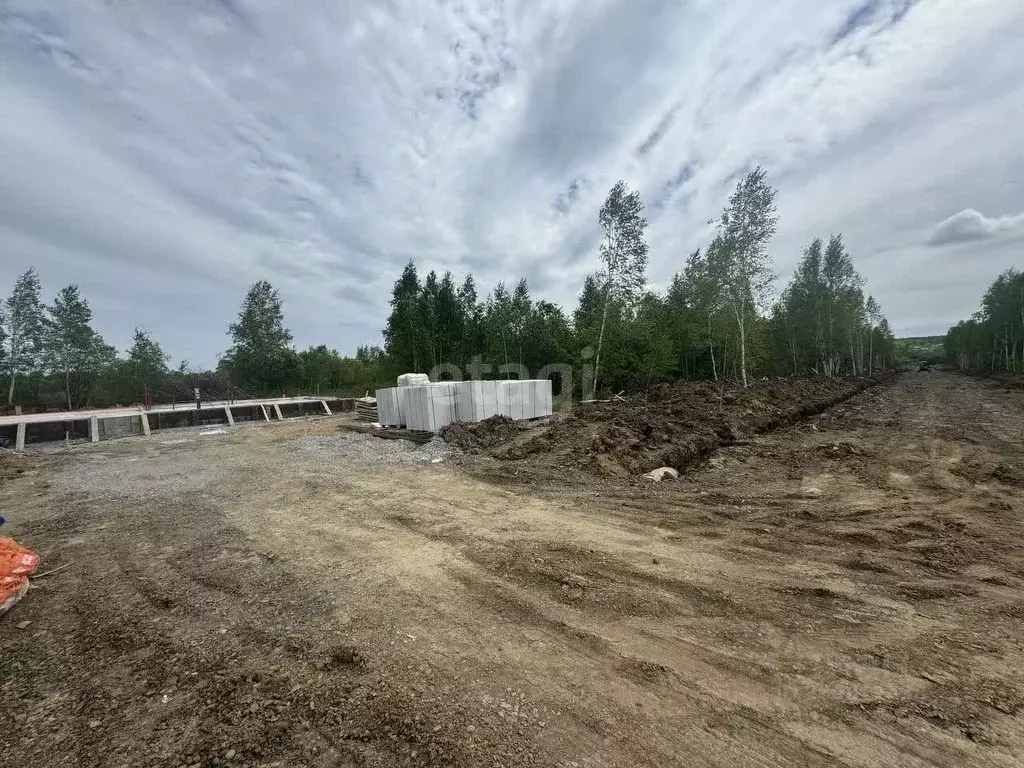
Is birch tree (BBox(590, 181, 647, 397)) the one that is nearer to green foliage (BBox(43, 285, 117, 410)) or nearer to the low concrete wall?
the low concrete wall

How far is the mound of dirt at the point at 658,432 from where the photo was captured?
896 centimetres

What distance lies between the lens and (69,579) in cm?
413

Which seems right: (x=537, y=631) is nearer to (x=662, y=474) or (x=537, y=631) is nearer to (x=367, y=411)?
(x=662, y=474)

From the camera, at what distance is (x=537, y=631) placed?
118 inches

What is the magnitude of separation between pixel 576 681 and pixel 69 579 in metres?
5.01

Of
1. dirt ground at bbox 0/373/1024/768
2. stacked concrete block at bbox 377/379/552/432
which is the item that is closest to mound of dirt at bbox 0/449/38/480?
dirt ground at bbox 0/373/1024/768

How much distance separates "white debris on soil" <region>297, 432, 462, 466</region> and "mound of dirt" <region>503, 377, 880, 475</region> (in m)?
1.91

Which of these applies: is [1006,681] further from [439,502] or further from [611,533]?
[439,502]

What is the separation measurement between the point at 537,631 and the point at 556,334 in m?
27.1

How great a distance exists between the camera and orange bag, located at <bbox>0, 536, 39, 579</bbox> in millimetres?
3658

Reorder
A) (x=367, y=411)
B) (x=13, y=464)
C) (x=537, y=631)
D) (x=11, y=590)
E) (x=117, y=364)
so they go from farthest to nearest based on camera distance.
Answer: (x=117, y=364), (x=367, y=411), (x=13, y=464), (x=11, y=590), (x=537, y=631)

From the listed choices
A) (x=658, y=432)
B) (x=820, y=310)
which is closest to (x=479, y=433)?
(x=658, y=432)

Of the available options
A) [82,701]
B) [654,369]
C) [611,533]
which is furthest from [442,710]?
[654,369]

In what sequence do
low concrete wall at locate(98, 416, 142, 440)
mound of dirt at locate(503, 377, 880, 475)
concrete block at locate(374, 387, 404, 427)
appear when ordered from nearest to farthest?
mound of dirt at locate(503, 377, 880, 475), concrete block at locate(374, 387, 404, 427), low concrete wall at locate(98, 416, 142, 440)
